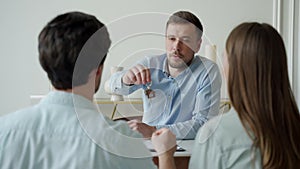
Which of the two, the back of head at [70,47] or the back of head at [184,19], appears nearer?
the back of head at [70,47]

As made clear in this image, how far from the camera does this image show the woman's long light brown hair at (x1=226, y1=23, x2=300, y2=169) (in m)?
0.98

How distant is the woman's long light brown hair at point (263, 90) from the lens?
0.98 m

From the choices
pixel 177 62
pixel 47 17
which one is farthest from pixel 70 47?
pixel 47 17

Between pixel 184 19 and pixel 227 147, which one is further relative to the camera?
pixel 184 19

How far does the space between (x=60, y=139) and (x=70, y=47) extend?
218 millimetres

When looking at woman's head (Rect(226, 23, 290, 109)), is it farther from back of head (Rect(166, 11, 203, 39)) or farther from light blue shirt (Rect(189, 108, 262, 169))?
back of head (Rect(166, 11, 203, 39))

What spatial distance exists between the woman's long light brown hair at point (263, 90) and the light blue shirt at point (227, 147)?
2 centimetres

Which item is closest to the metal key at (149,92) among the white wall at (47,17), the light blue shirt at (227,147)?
the light blue shirt at (227,147)

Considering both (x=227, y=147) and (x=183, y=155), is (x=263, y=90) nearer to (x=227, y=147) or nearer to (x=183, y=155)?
(x=227, y=147)

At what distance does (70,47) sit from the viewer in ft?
2.99

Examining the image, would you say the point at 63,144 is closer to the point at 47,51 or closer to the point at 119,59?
the point at 47,51

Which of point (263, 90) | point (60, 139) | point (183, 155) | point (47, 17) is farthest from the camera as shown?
point (47, 17)

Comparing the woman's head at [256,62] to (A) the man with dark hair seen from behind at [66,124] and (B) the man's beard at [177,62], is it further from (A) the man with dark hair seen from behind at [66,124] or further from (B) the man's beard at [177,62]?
(B) the man's beard at [177,62]

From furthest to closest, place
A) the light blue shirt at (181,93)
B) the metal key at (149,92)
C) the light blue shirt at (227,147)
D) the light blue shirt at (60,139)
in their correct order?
the metal key at (149,92)
the light blue shirt at (181,93)
the light blue shirt at (227,147)
the light blue shirt at (60,139)
